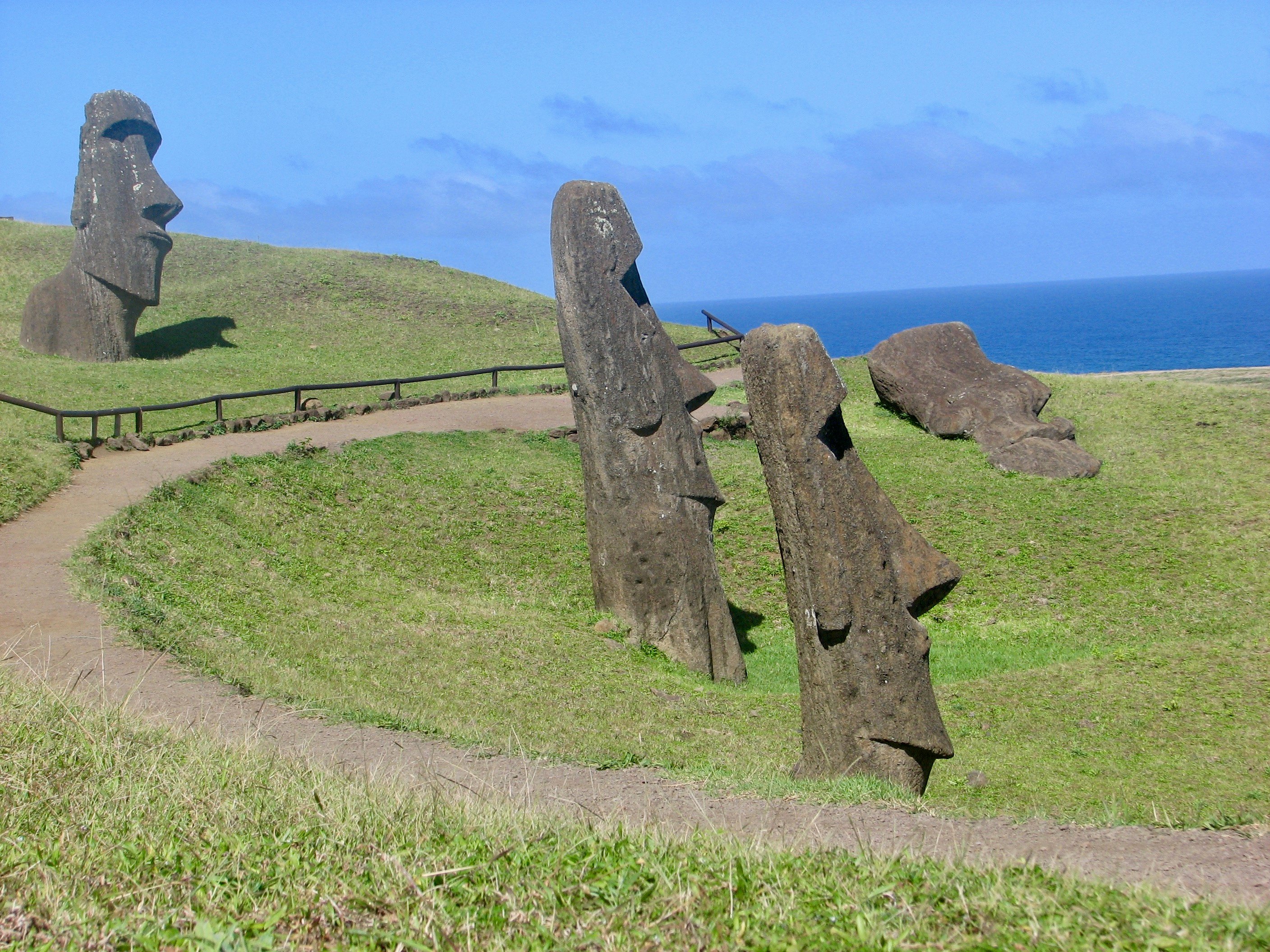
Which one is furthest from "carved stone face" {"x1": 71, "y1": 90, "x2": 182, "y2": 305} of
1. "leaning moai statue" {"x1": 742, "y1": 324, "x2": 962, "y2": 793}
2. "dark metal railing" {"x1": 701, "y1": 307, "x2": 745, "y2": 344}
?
"leaning moai statue" {"x1": 742, "y1": 324, "x2": 962, "y2": 793}

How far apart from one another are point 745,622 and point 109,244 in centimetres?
1897

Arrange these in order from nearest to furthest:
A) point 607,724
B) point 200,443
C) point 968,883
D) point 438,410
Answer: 1. point 968,883
2. point 607,724
3. point 200,443
4. point 438,410

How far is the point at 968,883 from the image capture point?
4699 mm

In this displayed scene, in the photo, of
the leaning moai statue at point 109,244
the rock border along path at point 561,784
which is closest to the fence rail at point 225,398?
the leaning moai statue at point 109,244

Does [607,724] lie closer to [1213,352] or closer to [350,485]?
[350,485]

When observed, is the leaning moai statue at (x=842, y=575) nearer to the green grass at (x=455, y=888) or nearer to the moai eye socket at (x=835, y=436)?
the moai eye socket at (x=835, y=436)

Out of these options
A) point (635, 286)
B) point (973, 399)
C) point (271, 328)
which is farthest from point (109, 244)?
point (973, 399)

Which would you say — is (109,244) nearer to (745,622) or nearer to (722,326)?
(722,326)

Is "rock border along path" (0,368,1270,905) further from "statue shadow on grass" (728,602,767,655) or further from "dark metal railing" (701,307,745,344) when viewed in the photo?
"dark metal railing" (701,307,745,344)

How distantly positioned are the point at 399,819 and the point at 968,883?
8.44 feet

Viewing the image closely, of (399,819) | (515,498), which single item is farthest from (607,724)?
(515,498)

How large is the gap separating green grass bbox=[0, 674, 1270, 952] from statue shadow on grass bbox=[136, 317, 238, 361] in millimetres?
25149

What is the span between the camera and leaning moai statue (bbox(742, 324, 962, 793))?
25.0ft

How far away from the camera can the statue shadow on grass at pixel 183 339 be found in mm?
28922
